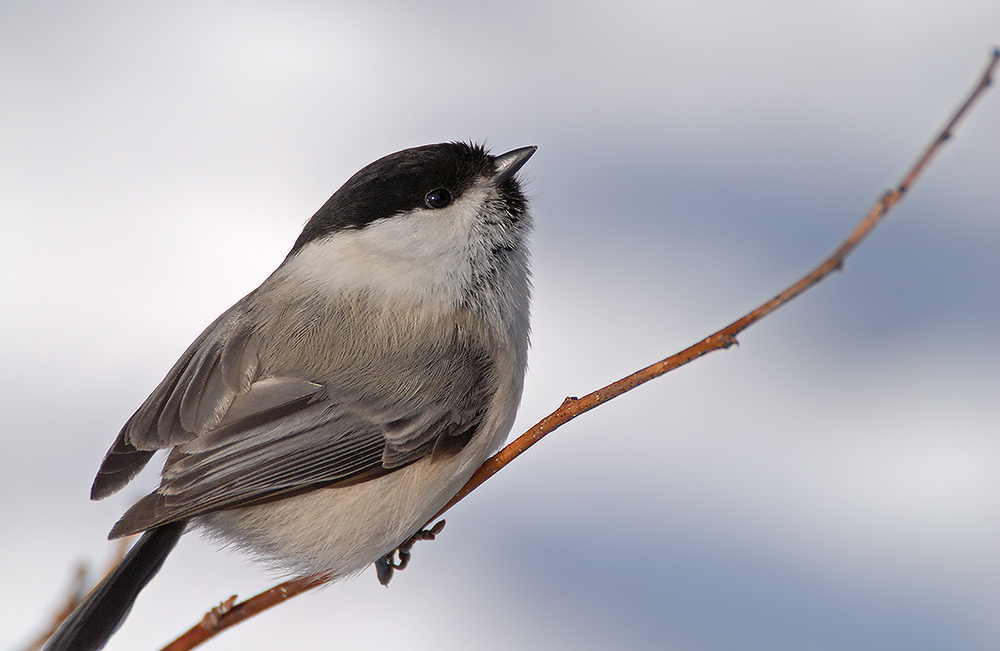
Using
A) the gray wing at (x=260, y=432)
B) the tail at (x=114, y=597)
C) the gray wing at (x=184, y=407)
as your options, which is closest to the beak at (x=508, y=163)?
the gray wing at (x=260, y=432)

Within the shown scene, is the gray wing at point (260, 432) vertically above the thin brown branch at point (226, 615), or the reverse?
the gray wing at point (260, 432)

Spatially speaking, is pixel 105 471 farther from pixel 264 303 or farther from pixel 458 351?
pixel 458 351

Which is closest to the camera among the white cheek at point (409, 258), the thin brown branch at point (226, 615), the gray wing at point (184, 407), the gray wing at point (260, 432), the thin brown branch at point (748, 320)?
the thin brown branch at point (748, 320)

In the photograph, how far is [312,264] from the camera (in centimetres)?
156

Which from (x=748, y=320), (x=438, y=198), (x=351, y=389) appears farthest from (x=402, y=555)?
(x=748, y=320)

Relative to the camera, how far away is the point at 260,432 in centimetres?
130

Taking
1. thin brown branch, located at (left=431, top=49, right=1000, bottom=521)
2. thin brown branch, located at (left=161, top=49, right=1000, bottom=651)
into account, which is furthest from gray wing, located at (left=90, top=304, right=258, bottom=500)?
thin brown branch, located at (left=431, top=49, right=1000, bottom=521)

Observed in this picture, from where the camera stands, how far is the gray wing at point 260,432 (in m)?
1.24

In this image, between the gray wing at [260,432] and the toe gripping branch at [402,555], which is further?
the toe gripping branch at [402,555]

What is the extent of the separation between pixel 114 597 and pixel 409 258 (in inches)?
27.3

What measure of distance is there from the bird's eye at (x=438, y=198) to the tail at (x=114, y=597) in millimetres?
660

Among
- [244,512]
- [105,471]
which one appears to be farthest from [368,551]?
[105,471]

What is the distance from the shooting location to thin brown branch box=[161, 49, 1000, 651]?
77 cm

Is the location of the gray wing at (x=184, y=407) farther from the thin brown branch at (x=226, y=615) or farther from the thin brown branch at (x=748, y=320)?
the thin brown branch at (x=748, y=320)
